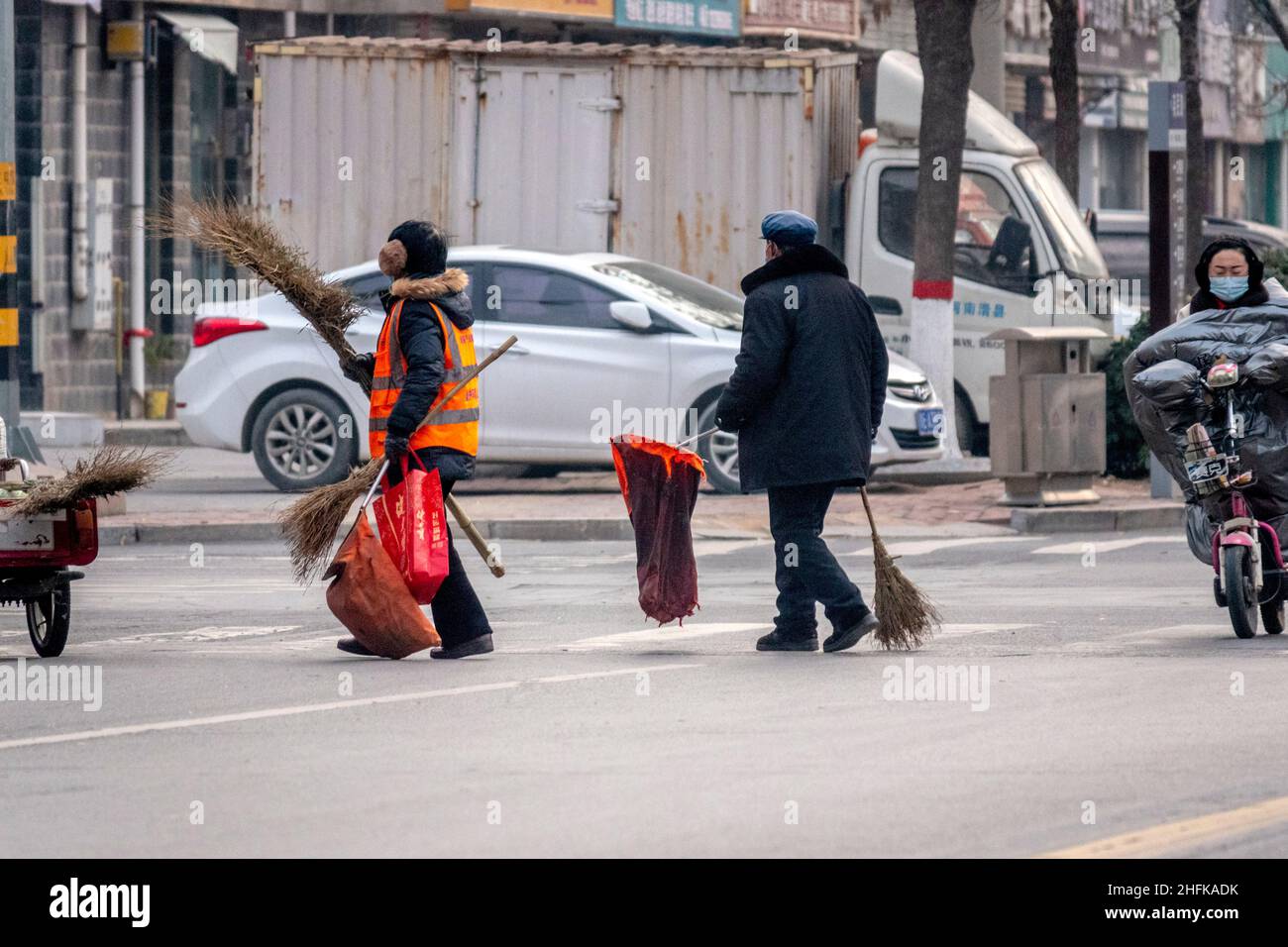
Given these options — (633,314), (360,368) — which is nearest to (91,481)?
(360,368)

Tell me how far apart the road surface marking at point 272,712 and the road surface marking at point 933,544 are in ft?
18.3

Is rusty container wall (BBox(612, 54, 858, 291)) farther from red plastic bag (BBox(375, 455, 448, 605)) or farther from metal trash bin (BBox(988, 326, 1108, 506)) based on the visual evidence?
red plastic bag (BBox(375, 455, 448, 605))

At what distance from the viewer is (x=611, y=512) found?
16766 millimetres

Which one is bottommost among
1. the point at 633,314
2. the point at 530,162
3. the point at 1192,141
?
the point at 633,314

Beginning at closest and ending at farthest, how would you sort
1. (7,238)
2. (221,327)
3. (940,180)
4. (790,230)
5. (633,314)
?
(790,230)
(7,238)
(633,314)
(221,327)
(940,180)

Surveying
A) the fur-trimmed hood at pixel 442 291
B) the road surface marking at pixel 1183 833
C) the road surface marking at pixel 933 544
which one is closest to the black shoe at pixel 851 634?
the fur-trimmed hood at pixel 442 291

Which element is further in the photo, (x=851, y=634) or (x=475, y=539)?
(x=475, y=539)

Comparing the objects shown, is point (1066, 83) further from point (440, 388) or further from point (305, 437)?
point (440, 388)

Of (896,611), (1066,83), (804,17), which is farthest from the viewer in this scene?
(804,17)

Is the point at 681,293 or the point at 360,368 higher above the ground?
the point at 681,293

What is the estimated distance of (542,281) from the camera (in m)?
17.9

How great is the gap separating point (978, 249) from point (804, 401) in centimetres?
992

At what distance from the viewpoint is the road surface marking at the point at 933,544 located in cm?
1523
